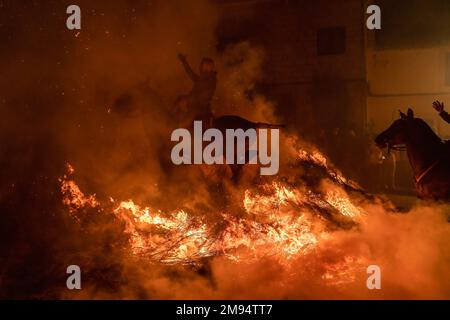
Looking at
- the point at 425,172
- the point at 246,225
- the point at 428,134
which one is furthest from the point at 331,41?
the point at 246,225

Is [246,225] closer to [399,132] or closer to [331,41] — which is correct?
[399,132]

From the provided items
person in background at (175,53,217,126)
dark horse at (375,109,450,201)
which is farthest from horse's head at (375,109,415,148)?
person in background at (175,53,217,126)

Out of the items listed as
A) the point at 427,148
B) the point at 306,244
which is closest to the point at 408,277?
the point at 306,244

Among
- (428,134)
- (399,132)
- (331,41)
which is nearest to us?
(428,134)

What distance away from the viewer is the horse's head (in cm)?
716

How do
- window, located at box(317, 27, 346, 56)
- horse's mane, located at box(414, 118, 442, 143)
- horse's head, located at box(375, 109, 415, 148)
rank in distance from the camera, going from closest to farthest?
horse's mane, located at box(414, 118, 442, 143) → horse's head, located at box(375, 109, 415, 148) → window, located at box(317, 27, 346, 56)

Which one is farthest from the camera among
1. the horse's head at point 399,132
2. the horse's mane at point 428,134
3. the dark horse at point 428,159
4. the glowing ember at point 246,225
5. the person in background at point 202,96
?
the person in background at point 202,96

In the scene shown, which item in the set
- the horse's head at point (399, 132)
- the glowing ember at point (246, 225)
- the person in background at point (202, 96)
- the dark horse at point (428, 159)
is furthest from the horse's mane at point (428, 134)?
the person in background at point (202, 96)

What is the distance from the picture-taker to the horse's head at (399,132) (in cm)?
716

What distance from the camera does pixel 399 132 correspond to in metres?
7.29

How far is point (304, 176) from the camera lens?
8.65 meters

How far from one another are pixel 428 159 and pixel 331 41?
1339 cm

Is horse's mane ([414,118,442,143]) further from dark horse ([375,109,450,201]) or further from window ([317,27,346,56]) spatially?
window ([317,27,346,56])

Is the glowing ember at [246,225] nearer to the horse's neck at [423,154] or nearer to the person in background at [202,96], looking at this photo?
the horse's neck at [423,154]
